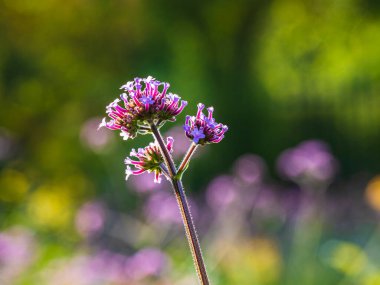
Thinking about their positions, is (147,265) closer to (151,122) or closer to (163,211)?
(163,211)

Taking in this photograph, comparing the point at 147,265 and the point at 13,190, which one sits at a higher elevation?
the point at 13,190

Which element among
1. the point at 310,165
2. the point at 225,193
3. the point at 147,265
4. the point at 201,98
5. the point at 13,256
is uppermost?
the point at 201,98

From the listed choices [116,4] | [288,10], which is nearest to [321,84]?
[288,10]

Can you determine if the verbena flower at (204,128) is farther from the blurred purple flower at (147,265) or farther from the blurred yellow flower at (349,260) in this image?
the blurred yellow flower at (349,260)

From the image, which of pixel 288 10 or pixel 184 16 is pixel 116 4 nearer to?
pixel 184 16

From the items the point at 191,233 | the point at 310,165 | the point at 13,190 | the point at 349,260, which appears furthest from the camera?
the point at 13,190

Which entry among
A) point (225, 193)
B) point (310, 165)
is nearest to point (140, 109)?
point (310, 165)
